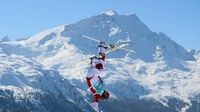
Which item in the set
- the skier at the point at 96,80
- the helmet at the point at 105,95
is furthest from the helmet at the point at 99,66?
the helmet at the point at 105,95

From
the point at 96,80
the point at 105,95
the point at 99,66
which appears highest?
the point at 99,66

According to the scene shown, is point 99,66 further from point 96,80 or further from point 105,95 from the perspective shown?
point 105,95

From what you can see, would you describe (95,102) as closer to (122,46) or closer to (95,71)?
(95,71)

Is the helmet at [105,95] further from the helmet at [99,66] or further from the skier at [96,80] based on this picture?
the helmet at [99,66]

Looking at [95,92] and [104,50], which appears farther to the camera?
[104,50]

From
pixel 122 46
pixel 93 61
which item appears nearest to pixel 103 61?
pixel 93 61

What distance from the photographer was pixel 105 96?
98.8 feet

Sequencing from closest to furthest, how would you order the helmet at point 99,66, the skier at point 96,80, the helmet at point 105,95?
1. the skier at point 96,80
2. the helmet at point 105,95
3. the helmet at point 99,66

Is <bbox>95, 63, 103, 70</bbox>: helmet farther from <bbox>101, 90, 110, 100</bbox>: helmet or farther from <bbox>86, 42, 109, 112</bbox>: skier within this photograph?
<bbox>101, 90, 110, 100</bbox>: helmet

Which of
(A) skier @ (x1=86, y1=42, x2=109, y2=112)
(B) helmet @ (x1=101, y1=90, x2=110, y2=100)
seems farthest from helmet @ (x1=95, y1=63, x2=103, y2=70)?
(B) helmet @ (x1=101, y1=90, x2=110, y2=100)

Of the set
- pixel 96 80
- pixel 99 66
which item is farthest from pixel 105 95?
pixel 99 66

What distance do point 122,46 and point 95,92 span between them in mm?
4325

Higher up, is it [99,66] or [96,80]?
[99,66]

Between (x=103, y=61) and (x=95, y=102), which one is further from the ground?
(x=103, y=61)
